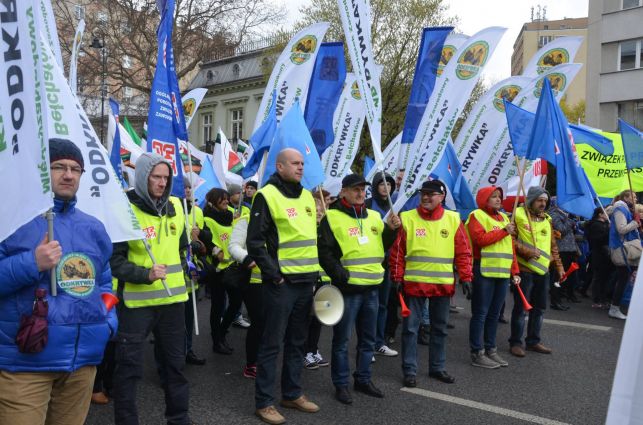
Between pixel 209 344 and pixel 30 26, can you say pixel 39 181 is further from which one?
pixel 209 344

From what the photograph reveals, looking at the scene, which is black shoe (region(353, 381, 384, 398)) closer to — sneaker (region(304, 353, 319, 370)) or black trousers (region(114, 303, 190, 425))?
sneaker (region(304, 353, 319, 370))

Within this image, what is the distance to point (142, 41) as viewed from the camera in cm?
2983

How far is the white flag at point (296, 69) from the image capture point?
828 cm

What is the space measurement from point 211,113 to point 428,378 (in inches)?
1560

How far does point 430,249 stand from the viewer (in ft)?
19.2

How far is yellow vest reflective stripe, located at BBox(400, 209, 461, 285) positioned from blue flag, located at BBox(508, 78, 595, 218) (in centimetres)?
160

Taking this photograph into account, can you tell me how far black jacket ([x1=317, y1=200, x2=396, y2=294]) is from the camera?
203 inches

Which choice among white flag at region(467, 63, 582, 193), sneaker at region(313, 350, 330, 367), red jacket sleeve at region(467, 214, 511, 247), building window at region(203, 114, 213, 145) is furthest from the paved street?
building window at region(203, 114, 213, 145)

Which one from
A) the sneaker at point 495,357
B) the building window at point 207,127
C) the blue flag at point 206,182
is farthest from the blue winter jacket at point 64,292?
the building window at point 207,127

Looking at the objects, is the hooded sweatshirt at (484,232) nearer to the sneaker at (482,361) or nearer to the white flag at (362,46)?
the sneaker at (482,361)

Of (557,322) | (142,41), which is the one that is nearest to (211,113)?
(142,41)

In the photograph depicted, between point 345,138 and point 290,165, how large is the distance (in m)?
4.85

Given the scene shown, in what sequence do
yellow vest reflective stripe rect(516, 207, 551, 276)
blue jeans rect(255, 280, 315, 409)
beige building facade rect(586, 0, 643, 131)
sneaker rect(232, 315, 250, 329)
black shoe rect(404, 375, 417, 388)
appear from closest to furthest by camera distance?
1. blue jeans rect(255, 280, 315, 409)
2. black shoe rect(404, 375, 417, 388)
3. yellow vest reflective stripe rect(516, 207, 551, 276)
4. sneaker rect(232, 315, 250, 329)
5. beige building facade rect(586, 0, 643, 131)

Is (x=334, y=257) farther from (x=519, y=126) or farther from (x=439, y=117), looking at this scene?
(x=519, y=126)
